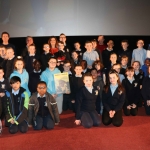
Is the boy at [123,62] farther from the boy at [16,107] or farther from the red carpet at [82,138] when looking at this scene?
the boy at [16,107]

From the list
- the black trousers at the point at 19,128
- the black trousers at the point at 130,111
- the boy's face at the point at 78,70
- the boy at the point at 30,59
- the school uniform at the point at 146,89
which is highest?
the boy at the point at 30,59

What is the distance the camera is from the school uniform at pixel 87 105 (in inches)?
144

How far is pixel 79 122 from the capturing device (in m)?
3.69

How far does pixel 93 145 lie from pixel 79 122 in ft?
2.32

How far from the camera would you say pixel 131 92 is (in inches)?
170

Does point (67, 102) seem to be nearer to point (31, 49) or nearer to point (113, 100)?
point (113, 100)

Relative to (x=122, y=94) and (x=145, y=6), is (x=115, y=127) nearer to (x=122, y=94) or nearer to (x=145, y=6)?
(x=122, y=94)

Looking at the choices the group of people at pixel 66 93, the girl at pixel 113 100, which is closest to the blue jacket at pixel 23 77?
the group of people at pixel 66 93

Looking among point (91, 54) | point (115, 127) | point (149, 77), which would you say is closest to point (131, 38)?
point (91, 54)

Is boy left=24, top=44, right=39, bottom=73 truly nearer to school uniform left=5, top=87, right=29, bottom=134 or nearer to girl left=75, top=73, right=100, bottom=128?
school uniform left=5, top=87, right=29, bottom=134

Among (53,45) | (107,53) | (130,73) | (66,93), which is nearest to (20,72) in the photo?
(66,93)

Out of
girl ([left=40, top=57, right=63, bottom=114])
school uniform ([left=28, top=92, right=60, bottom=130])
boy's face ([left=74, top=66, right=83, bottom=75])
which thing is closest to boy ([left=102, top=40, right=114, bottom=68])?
boy's face ([left=74, top=66, right=83, bottom=75])

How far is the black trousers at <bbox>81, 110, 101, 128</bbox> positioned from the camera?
11.7ft

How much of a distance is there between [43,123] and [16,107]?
46 cm
